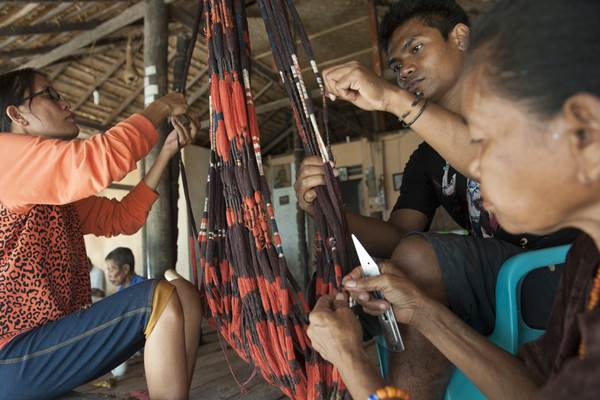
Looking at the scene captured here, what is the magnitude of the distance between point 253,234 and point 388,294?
0.29m

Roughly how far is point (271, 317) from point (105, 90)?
221 inches

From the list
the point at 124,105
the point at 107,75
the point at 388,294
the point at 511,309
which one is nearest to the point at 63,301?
the point at 388,294

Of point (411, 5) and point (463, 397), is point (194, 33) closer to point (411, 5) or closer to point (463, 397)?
point (411, 5)

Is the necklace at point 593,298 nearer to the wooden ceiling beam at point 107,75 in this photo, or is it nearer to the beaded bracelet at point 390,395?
the beaded bracelet at point 390,395

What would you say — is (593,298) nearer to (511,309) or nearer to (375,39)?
(511,309)

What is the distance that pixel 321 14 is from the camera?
5449 mm

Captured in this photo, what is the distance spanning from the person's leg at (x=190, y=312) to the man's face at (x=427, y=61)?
0.79 meters

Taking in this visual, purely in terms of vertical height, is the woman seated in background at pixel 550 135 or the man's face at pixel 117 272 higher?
the woman seated in background at pixel 550 135

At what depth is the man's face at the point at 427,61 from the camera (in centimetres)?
130

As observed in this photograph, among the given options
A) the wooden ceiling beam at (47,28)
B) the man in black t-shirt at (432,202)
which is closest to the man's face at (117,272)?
the wooden ceiling beam at (47,28)

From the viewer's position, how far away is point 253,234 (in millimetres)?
977

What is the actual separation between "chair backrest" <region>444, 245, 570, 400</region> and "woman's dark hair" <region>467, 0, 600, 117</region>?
1.96ft

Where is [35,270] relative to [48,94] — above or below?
below

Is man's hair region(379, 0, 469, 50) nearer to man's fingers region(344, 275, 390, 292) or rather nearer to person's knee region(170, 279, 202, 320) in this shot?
man's fingers region(344, 275, 390, 292)
